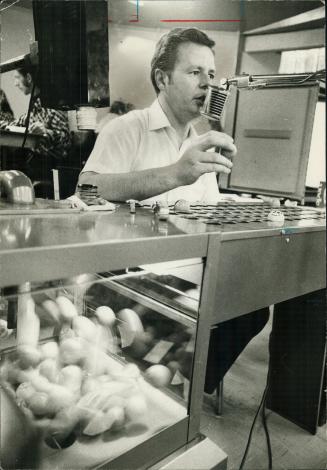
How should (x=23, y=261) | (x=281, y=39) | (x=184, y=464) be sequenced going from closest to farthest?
1. (x=23, y=261)
2. (x=184, y=464)
3. (x=281, y=39)

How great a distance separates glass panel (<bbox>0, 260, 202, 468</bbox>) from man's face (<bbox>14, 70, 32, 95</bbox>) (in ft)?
3.16

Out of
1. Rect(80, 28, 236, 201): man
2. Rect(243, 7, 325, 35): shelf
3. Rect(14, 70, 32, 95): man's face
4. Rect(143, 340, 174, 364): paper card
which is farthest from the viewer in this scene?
Rect(243, 7, 325, 35): shelf

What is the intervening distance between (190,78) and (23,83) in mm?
760

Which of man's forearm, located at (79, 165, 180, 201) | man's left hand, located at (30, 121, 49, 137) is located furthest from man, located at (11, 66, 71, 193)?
man's forearm, located at (79, 165, 180, 201)

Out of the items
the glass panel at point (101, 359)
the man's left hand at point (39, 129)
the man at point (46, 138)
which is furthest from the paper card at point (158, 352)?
the man's left hand at point (39, 129)

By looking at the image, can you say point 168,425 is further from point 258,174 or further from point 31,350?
point 258,174

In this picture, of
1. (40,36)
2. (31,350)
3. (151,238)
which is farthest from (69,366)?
(40,36)

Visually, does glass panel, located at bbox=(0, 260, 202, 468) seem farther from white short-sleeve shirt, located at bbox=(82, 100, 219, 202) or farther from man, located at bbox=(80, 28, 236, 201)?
white short-sleeve shirt, located at bbox=(82, 100, 219, 202)

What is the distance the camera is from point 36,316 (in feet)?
2.48

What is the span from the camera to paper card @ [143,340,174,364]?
0.99m

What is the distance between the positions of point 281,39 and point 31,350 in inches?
110

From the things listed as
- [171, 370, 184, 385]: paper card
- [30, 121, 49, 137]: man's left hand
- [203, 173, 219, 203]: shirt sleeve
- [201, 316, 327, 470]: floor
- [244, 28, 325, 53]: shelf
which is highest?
[244, 28, 325, 53]: shelf

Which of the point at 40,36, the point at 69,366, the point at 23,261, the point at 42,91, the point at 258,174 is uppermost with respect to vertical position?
the point at 40,36

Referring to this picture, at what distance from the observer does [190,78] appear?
169 centimetres
